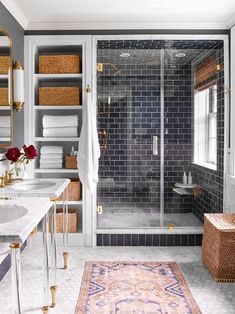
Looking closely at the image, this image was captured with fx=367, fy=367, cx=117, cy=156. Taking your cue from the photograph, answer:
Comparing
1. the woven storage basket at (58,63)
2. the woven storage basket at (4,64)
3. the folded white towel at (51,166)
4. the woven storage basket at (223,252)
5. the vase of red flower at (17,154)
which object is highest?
the woven storage basket at (58,63)

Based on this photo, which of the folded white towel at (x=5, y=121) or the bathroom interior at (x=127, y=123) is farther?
the bathroom interior at (x=127, y=123)

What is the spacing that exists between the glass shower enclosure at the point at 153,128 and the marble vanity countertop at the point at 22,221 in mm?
2071

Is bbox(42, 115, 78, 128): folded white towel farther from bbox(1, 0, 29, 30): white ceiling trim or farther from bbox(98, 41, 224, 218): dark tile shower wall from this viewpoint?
bbox(1, 0, 29, 30): white ceiling trim

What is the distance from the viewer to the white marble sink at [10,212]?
6.64 ft

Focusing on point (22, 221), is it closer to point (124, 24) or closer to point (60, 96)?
point (60, 96)

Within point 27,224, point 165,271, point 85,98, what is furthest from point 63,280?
point 85,98

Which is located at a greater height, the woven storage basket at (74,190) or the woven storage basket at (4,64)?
the woven storage basket at (4,64)

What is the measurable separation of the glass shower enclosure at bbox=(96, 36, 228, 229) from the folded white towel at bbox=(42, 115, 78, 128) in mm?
291

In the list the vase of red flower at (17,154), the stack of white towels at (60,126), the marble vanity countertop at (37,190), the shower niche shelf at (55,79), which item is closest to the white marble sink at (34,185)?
the marble vanity countertop at (37,190)

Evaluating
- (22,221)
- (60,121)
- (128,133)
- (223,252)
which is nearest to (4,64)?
(60,121)

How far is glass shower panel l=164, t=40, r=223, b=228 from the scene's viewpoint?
13.7 ft

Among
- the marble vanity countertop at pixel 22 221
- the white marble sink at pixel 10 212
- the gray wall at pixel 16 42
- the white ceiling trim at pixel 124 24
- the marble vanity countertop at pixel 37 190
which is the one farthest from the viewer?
the white ceiling trim at pixel 124 24

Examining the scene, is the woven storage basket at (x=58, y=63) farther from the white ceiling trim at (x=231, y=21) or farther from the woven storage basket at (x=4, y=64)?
the white ceiling trim at (x=231, y=21)

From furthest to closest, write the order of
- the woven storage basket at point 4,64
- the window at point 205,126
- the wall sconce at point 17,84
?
the window at point 205,126 → the wall sconce at point 17,84 → the woven storage basket at point 4,64
